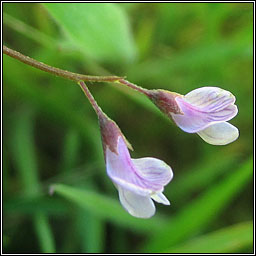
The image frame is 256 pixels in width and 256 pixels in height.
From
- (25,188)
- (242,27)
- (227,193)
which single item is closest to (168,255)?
(227,193)

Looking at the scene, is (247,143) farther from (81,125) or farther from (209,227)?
(81,125)

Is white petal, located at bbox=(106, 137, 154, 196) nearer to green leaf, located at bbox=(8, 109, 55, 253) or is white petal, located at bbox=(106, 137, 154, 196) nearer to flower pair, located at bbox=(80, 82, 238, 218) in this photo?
flower pair, located at bbox=(80, 82, 238, 218)

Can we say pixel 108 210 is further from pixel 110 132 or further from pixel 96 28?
pixel 110 132

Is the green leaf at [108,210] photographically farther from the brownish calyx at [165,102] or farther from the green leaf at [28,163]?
the brownish calyx at [165,102]

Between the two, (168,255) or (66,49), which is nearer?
(168,255)

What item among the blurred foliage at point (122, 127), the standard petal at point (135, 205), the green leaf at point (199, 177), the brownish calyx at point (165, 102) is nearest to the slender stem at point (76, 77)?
the brownish calyx at point (165, 102)
